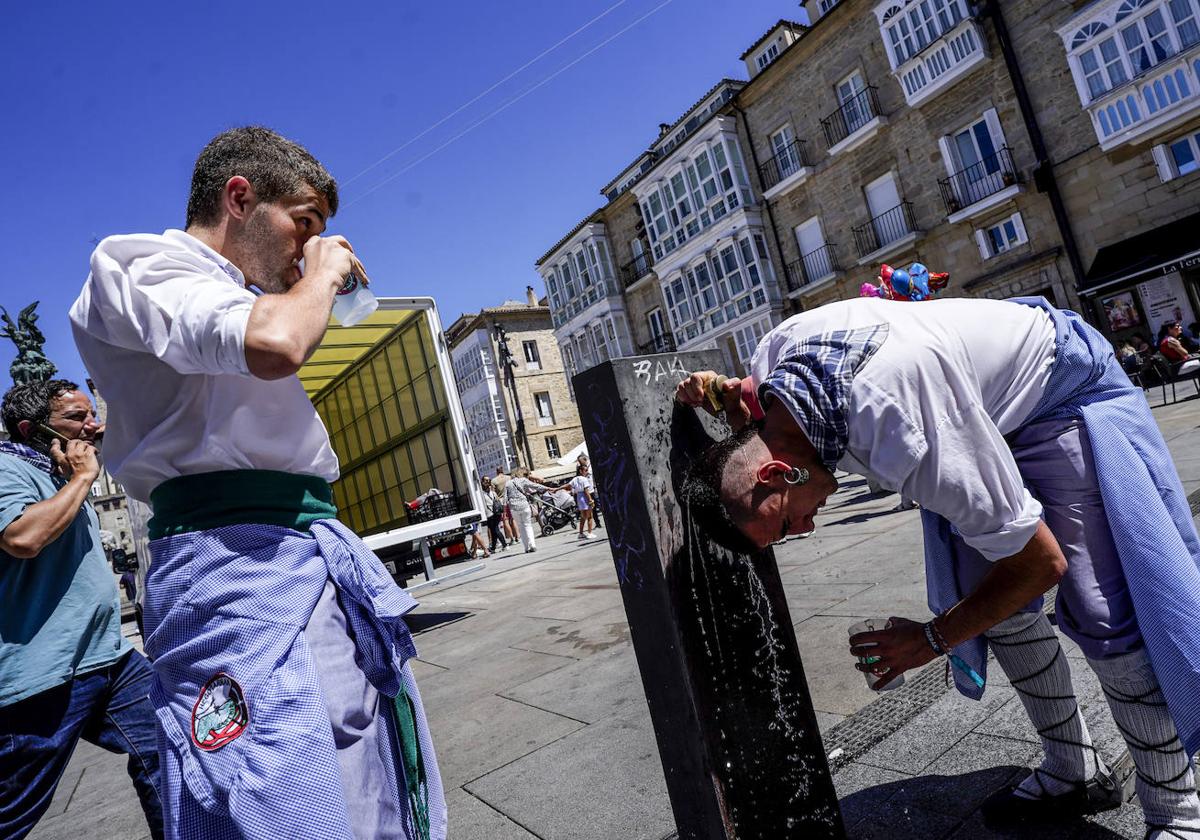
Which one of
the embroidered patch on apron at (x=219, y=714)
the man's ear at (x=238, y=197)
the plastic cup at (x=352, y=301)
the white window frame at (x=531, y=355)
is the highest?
the white window frame at (x=531, y=355)

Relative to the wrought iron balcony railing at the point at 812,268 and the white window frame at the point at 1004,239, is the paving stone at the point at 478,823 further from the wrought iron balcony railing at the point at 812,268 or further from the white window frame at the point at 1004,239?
the wrought iron balcony railing at the point at 812,268

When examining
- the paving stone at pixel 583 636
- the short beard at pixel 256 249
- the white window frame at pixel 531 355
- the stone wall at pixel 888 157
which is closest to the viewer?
the short beard at pixel 256 249

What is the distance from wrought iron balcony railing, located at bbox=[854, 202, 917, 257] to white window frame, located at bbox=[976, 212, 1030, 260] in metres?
1.92

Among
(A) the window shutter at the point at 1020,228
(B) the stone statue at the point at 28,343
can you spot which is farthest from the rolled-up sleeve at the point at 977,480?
(A) the window shutter at the point at 1020,228

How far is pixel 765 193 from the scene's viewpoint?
26.8m

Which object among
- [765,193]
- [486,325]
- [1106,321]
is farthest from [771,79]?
[486,325]

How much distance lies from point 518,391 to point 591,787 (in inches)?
1635

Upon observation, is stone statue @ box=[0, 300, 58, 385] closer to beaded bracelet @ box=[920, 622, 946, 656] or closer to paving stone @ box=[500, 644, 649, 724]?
paving stone @ box=[500, 644, 649, 724]

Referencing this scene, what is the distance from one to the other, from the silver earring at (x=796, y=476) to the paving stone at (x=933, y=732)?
4.30 feet

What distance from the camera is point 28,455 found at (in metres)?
2.45

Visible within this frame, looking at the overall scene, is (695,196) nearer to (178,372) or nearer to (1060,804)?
(1060,804)

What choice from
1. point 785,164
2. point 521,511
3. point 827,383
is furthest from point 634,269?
point 827,383

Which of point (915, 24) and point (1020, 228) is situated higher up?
point (915, 24)

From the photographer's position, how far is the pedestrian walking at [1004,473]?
1473mm
